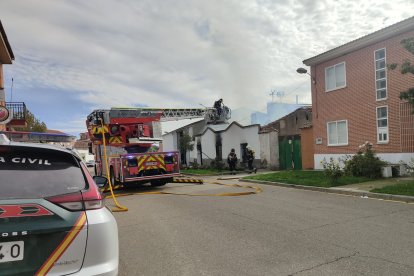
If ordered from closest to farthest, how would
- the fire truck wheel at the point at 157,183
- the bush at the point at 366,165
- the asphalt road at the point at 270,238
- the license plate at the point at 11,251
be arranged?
the license plate at the point at 11,251
the asphalt road at the point at 270,238
the bush at the point at 366,165
the fire truck wheel at the point at 157,183

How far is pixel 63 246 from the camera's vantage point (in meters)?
3.05

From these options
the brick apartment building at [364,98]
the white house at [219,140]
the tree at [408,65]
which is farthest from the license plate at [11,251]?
the white house at [219,140]

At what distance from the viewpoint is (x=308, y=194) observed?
1227 cm

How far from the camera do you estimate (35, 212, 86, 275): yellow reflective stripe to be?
9.73 feet

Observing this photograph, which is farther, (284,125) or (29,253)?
(284,125)

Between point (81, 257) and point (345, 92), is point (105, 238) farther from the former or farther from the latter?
point (345, 92)

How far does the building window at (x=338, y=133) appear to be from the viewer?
19344 mm

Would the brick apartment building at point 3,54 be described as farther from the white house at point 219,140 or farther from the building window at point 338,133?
the building window at point 338,133

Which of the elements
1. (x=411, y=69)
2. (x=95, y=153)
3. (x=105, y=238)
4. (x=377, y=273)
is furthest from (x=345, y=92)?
(x=105, y=238)

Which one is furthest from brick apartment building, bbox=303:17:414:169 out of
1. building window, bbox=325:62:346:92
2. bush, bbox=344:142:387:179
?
bush, bbox=344:142:387:179

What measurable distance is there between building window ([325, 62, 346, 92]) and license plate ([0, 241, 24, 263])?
1873cm

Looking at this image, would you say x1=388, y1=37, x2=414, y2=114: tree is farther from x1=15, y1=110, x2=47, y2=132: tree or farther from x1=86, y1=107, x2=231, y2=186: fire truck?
x1=15, y1=110, x2=47, y2=132: tree

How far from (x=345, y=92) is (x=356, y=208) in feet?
36.9

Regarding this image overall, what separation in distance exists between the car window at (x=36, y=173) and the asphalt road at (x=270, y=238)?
2.02m
